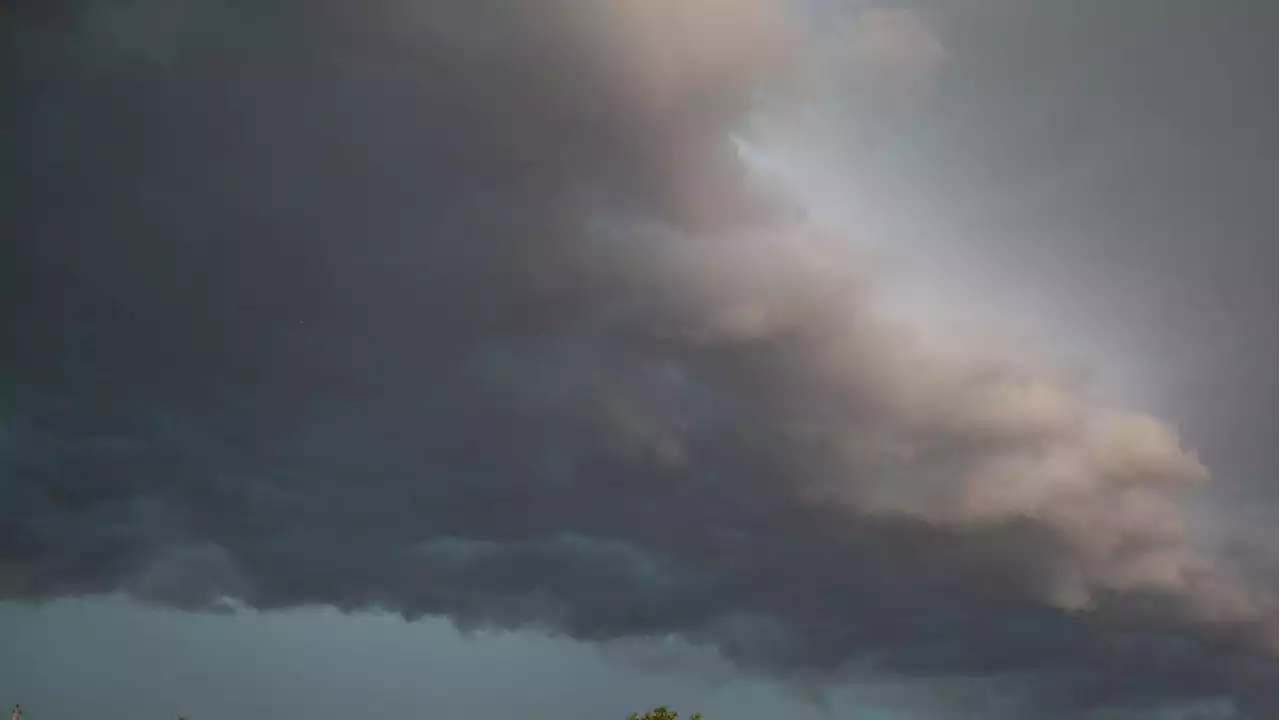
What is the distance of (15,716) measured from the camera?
17912 centimetres

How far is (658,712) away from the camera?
160 meters

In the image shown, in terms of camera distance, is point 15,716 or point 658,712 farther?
point 15,716

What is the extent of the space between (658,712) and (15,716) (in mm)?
157847
